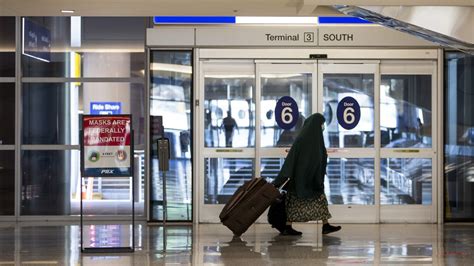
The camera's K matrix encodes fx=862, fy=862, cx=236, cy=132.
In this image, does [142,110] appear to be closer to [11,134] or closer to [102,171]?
[11,134]

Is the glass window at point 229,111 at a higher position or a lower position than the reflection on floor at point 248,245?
higher

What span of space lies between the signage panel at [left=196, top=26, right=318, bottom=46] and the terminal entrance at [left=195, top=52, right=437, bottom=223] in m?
0.29

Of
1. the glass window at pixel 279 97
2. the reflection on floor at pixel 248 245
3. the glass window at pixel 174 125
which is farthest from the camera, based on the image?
the glass window at pixel 279 97

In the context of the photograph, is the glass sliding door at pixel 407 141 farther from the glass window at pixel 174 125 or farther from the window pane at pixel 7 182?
the window pane at pixel 7 182

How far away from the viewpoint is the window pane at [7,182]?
1360 cm

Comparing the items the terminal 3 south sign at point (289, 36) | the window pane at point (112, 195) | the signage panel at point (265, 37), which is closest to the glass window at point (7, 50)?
the window pane at point (112, 195)

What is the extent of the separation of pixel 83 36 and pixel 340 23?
406cm

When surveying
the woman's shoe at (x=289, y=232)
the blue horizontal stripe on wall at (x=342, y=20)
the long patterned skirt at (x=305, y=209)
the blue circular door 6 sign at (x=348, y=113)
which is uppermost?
the blue horizontal stripe on wall at (x=342, y=20)

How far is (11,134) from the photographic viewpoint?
Answer: 44.8 feet

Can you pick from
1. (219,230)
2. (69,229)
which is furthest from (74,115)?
(219,230)

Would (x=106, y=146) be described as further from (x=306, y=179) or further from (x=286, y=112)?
(x=286, y=112)

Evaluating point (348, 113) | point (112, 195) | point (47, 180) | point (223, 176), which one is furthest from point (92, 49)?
point (348, 113)

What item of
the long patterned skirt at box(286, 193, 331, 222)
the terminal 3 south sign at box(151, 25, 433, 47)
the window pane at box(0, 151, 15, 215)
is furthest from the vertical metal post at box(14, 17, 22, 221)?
the long patterned skirt at box(286, 193, 331, 222)

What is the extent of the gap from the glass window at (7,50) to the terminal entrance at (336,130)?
3.06 metres
